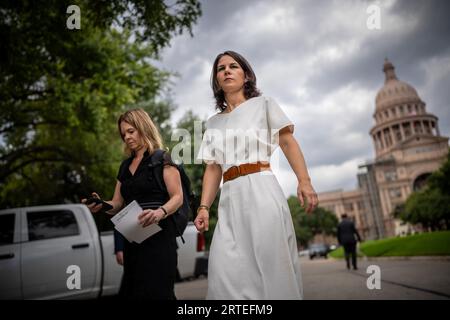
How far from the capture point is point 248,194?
80.0 inches

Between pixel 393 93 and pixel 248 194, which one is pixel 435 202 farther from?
pixel 393 93

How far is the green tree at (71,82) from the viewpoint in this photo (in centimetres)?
627

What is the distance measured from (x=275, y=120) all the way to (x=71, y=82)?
30.8ft

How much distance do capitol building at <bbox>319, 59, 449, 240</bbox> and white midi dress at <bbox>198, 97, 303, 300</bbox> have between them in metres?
88.0

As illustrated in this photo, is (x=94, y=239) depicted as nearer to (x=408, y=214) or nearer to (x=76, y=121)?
(x=76, y=121)

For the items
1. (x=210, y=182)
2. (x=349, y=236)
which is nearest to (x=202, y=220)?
(x=210, y=182)

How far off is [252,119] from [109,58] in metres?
9.42

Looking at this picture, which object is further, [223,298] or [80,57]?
[80,57]

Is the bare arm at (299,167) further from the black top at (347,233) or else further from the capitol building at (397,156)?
the capitol building at (397,156)

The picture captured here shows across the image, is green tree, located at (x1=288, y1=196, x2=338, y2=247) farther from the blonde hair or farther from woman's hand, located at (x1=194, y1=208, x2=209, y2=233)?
woman's hand, located at (x1=194, y1=208, x2=209, y2=233)

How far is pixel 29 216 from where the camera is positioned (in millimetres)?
5340

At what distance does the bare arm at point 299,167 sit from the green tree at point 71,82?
4.58m

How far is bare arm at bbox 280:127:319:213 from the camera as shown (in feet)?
6.72
